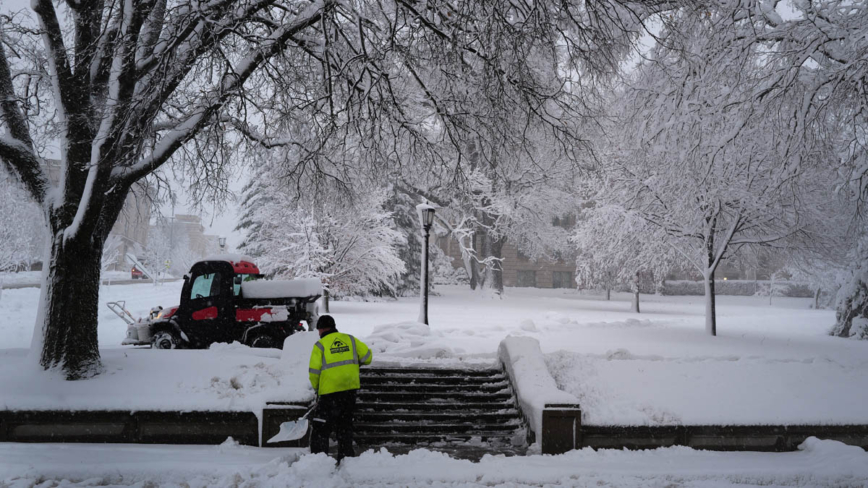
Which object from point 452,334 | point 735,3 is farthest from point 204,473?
point 735,3

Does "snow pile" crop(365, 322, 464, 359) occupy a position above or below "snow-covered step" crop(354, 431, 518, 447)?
above

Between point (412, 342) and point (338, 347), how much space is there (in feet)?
19.6

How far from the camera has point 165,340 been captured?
37.8 ft

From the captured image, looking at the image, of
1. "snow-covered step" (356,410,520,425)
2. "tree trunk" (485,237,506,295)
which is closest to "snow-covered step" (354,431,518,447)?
"snow-covered step" (356,410,520,425)

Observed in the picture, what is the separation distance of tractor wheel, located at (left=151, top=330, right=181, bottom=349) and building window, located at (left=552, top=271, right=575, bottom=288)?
4134 cm

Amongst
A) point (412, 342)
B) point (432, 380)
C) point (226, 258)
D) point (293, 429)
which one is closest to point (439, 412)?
point (432, 380)

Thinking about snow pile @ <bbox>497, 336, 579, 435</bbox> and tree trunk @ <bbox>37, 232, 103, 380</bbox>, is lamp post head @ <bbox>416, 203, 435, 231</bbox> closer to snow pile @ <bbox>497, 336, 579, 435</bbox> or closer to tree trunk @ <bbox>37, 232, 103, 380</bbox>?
snow pile @ <bbox>497, 336, 579, 435</bbox>

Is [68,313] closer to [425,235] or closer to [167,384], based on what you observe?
[167,384]

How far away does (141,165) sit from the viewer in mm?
7930

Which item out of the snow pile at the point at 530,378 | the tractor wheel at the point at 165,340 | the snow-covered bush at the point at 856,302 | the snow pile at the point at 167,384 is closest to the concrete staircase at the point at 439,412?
the snow pile at the point at 530,378

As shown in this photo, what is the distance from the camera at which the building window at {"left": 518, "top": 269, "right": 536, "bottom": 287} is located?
161 feet

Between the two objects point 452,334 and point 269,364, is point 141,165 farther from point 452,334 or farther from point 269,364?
point 452,334

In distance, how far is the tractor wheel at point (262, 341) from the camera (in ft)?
37.2

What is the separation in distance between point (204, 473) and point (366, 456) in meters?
1.79
